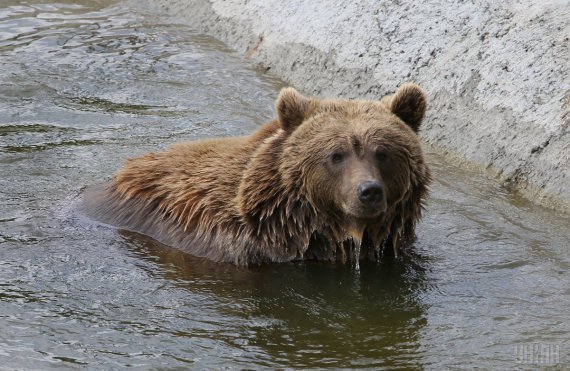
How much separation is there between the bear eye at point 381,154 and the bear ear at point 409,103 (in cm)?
58

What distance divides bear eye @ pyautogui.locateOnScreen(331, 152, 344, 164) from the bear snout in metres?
0.41

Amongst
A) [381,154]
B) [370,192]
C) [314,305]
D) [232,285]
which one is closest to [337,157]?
[381,154]

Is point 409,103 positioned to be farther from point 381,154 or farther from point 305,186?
point 305,186

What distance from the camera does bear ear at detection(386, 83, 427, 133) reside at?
761 cm

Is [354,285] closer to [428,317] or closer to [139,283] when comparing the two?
[428,317]

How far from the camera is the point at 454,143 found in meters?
10.4

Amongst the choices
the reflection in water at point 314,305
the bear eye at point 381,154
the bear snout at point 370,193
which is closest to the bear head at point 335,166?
the bear eye at point 381,154

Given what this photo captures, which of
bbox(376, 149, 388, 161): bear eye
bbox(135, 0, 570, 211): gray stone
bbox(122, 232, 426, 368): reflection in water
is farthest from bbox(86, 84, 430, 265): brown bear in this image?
bbox(135, 0, 570, 211): gray stone

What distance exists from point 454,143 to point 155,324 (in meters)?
4.90

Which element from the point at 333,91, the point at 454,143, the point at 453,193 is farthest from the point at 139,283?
the point at 333,91

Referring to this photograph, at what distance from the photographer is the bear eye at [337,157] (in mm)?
7305

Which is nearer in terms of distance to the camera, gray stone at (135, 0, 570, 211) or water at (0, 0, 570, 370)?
water at (0, 0, 570, 370)

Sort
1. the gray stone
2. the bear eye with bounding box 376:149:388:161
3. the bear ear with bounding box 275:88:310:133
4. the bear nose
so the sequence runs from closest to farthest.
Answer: the bear nose → the bear eye with bounding box 376:149:388:161 → the bear ear with bounding box 275:88:310:133 → the gray stone

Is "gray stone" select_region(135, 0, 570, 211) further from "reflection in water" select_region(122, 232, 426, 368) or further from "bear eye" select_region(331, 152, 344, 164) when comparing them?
"bear eye" select_region(331, 152, 344, 164)
